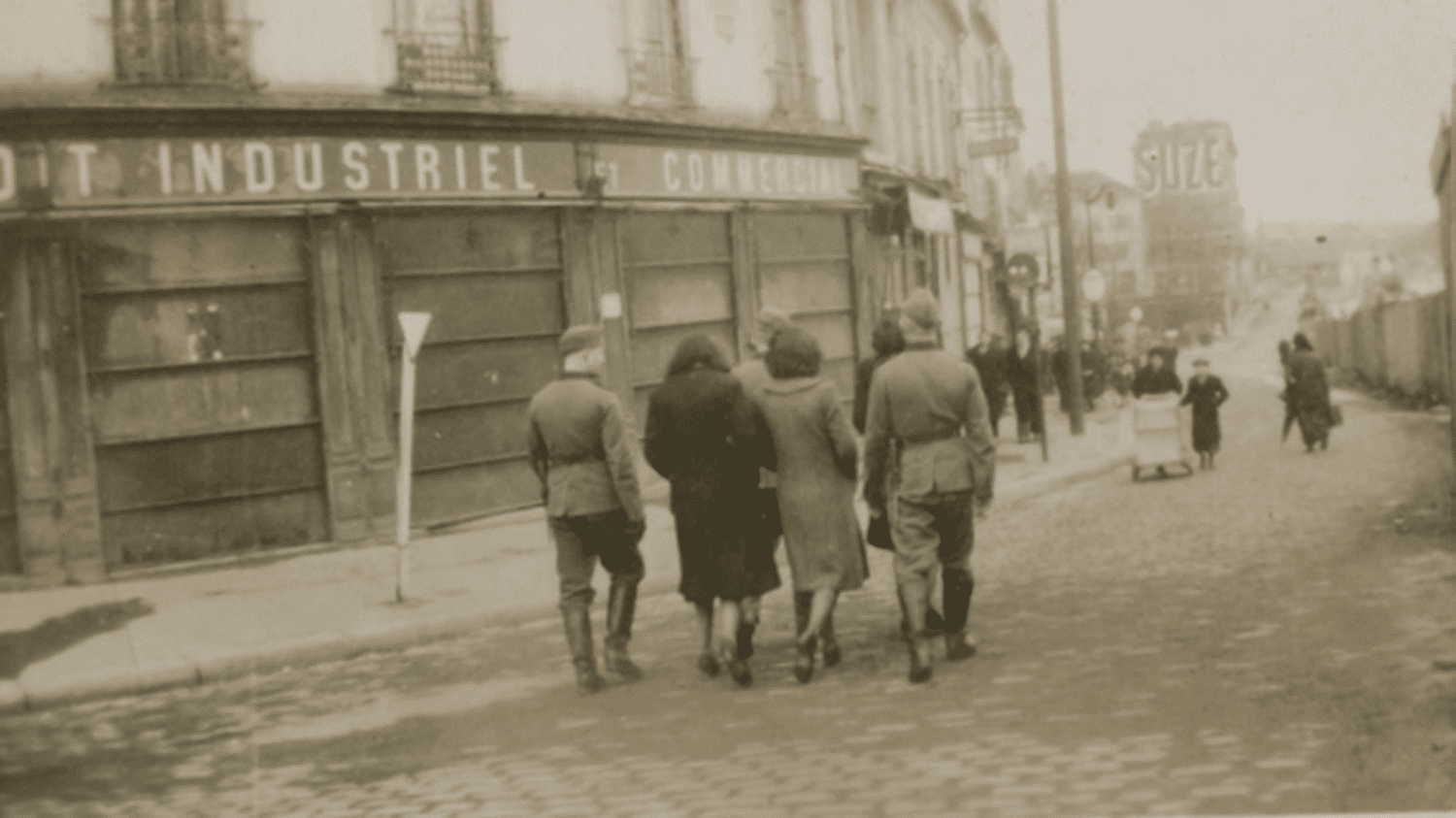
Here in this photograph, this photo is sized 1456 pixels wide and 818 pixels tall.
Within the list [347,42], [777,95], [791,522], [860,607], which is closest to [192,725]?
[791,522]

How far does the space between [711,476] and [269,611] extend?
472cm

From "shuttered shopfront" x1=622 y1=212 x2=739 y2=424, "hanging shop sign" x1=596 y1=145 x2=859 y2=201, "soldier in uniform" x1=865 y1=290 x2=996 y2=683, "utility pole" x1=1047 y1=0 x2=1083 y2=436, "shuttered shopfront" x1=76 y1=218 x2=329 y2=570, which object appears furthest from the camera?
"utility pole" x1=1047 y1=0 x2=1083 y2=436

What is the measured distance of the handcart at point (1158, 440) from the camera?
17469 mm

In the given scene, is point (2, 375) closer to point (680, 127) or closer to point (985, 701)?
point (680, 127)

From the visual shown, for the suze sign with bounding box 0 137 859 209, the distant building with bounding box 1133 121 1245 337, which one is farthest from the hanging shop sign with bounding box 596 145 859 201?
the distant building with bounding box 1133 121 1245 337

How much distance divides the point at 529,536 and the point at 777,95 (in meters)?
6.91

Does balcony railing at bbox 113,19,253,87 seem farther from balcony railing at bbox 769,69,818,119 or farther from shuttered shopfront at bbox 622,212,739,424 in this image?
balcony railing at bbox 769,69,818,119

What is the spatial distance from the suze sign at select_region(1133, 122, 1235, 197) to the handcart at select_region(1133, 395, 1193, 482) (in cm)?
300

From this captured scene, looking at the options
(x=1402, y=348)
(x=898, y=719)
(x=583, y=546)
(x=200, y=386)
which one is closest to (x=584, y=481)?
(x=583, y=546)

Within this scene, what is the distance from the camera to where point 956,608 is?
7.82m

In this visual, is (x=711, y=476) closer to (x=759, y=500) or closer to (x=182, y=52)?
(x=759, y=500)

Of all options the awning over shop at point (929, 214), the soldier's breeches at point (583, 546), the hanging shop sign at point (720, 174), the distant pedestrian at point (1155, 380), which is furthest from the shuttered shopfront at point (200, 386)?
the awning over shop at point (929, 214)

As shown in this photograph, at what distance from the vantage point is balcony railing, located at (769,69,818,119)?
1881 cm

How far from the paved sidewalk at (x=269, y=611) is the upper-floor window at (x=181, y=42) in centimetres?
408
